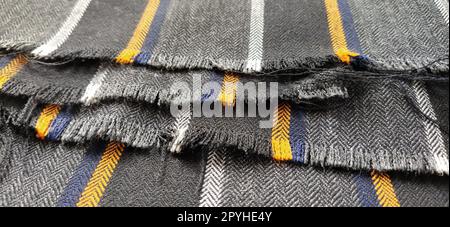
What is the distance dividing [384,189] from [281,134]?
17 centimetres

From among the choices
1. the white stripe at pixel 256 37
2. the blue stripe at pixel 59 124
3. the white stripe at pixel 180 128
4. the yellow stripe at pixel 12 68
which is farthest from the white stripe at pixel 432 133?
the yellow stripe at pixel 12 68

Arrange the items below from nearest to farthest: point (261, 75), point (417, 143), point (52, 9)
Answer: point (417, 143) < point (261, 75) < point (52, 9)

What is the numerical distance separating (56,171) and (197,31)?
37cm

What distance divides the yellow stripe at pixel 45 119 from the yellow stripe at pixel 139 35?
143 mm

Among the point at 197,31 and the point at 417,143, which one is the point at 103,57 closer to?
the point at 197,31

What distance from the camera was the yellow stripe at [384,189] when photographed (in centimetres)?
59

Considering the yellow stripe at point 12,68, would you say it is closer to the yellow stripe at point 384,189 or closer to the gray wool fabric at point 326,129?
the gray wool fabric at point 326,129

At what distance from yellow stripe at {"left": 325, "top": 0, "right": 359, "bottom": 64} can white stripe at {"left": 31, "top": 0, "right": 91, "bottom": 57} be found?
1.71 feet

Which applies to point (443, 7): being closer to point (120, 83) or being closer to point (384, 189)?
point (384, 189)

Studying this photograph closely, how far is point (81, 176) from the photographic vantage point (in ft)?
2.17

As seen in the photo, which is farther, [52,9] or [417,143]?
[52,9]

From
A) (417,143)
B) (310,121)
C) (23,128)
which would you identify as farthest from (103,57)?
(417,143)

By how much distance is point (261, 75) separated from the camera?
2.36ft

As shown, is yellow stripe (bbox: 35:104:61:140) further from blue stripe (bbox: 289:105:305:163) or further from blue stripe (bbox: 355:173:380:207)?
blue stripe (bbox: 355:173:380:207)
